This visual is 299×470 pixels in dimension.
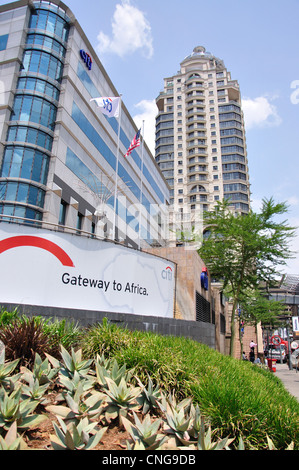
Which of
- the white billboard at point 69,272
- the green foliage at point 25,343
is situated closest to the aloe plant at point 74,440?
the green foliage at point 25,343

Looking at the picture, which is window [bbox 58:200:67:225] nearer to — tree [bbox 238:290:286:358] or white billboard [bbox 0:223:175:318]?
white billboard [bbox 0:223:175:318]

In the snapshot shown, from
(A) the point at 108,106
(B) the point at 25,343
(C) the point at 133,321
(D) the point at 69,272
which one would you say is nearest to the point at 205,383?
(B) the point at 25,343

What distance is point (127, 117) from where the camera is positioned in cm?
4475

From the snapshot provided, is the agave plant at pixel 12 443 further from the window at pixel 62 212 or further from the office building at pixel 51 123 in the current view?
the window at pixel 62 212

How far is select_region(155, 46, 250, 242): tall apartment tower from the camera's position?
314ft

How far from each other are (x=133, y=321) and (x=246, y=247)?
1497 cm

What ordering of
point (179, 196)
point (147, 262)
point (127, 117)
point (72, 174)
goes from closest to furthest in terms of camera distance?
point (147, 262) → point (72, 174) → point (127, 117) → point (179, 196)

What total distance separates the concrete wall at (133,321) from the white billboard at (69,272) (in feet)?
3.12

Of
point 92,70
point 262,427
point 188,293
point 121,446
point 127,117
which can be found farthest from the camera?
point 127,117

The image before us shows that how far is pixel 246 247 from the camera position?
76.2 feet

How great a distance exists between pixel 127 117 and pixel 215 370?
42996mm

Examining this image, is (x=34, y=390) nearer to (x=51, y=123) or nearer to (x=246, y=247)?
(x=246, y=247)

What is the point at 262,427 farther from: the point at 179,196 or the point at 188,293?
the point at 179,196

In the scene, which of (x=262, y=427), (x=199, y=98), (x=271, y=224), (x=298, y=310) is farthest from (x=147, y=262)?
(x=199, y=98)
